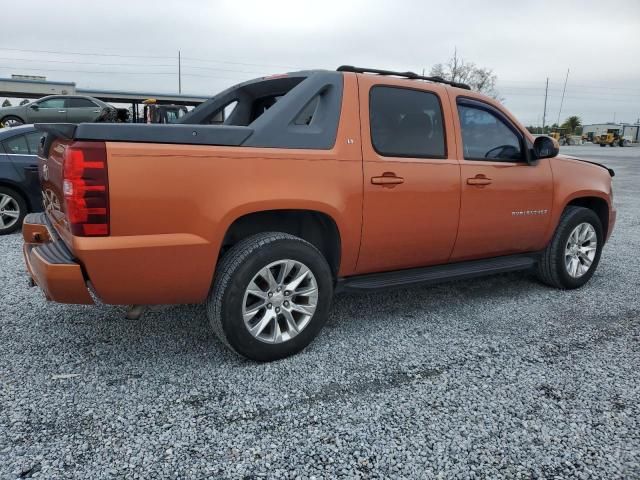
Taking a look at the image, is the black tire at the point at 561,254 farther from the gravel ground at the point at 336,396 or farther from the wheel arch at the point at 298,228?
the wheel arch at the point at 298,228

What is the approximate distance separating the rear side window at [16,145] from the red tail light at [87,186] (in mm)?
5219

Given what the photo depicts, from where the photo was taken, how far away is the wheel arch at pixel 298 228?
126 inches

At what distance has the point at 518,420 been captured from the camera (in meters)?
2.54

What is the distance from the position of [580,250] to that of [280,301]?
125 inches

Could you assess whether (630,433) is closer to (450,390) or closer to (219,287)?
(450,390)

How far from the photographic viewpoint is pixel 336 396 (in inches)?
108

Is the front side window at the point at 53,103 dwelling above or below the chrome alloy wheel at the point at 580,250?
above

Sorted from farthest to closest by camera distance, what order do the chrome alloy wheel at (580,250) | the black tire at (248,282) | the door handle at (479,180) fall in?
the chrome alloy wheel at (580,250)
the door handle at (479,180)
the black tire at (248,282)

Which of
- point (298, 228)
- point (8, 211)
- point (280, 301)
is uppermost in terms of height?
point (298, 228)

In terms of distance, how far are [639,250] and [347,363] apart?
5188mm

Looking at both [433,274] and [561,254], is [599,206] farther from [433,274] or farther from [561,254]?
[433,274]

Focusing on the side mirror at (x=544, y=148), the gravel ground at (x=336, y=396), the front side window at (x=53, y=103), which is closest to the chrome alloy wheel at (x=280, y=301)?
the gravel ground at (x=336, y=396)

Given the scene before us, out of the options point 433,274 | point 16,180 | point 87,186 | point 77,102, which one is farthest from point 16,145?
point 77,102

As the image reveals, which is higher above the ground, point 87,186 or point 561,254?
point 87,186
